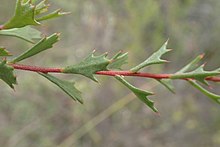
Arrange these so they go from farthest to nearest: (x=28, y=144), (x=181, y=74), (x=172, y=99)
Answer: (x=172, y=99) < (x=28, y=144) < (x=181, y=74)

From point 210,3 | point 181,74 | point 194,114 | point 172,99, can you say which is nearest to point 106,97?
point 172,99

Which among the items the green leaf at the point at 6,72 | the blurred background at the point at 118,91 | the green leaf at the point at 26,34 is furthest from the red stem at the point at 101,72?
the blurred background at the point at 118,91

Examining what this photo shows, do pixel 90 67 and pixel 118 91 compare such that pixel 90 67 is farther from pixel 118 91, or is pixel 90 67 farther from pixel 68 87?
pixel 118 91

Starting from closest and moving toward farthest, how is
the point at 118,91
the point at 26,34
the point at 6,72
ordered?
the point at 6,72 < the point at 26,34 < the point at 118,91

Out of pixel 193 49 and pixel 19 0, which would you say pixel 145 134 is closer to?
pixel 193 49

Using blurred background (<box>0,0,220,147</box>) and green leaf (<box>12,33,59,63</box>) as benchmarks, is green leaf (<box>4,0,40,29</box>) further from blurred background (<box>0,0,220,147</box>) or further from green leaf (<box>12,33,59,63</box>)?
blurred background (<box>0,0,220,147</box>)

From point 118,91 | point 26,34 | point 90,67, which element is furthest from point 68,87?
point 118,91

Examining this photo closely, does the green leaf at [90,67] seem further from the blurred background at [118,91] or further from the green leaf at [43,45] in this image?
the blurred background at [118,91]
